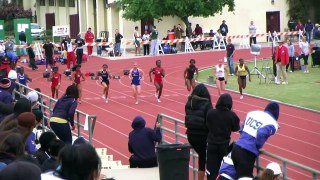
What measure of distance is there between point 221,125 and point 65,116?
3546 millimetres

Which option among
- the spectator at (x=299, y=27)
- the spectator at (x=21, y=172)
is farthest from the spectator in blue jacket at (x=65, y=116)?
the spectator at (x=299, y=27)

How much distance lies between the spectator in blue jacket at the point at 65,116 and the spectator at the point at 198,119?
253 cm

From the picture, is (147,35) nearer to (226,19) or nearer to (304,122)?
(226,19)

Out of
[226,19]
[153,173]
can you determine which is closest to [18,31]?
[226,19]

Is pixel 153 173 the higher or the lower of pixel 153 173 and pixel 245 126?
the lower

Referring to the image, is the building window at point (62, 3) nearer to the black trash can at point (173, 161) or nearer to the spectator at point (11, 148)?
the black trash can at point (173, 161)

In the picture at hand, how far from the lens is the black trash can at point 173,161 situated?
40.3ft

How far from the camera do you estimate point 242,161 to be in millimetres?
A: 10516

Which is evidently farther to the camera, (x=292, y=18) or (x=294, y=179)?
(x=292, y=18)

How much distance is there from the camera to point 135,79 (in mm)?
27750

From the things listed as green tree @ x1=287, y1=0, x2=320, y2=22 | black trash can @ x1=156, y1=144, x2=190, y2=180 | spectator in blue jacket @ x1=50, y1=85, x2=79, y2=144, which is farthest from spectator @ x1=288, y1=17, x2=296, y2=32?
black trash can @ x1=156, y1=144, x2=190, y2=180

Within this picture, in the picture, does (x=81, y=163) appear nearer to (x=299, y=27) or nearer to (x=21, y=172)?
(x=21, y=172)

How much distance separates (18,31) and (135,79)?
2185 cm

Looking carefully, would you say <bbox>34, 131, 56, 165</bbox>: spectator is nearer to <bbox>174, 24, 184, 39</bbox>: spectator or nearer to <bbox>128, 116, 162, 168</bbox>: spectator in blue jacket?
<bbox>128, 116, 162, 168</bbox>: spectator in blue jacket
